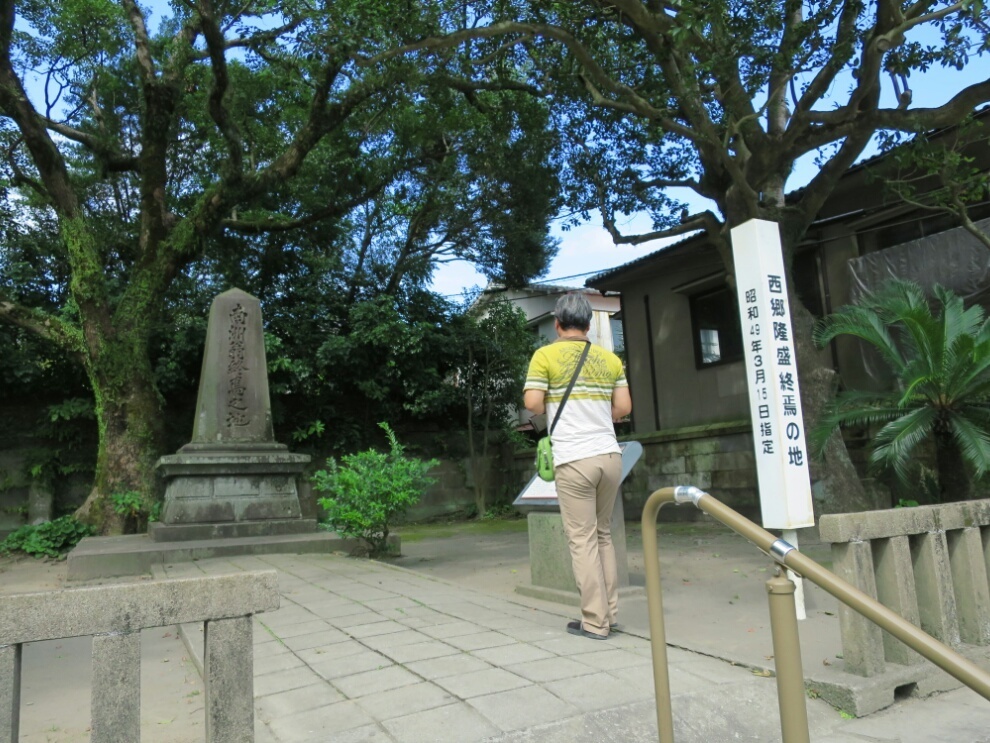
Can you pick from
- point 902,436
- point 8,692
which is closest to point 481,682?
point 8,692

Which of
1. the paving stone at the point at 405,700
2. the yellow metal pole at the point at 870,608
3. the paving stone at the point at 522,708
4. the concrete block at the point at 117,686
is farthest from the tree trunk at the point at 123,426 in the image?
the yellow metal pole at the point at 870,608

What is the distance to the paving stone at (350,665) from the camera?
3.61m

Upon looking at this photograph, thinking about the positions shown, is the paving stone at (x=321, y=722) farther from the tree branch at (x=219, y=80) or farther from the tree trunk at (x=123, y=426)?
the tree branch at (x=219, y=80)

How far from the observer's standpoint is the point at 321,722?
2971 mm

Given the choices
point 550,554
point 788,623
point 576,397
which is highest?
point 576,397

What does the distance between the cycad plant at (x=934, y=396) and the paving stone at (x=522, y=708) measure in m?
6.31

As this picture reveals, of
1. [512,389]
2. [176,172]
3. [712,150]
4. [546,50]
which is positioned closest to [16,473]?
[176,172]

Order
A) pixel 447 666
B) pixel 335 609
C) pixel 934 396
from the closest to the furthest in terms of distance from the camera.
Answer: pixel 447 666, pixel 335 609, pixel 934 396

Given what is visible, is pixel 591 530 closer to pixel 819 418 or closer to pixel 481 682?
pixel 481 682

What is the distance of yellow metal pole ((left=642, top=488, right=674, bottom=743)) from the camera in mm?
2604

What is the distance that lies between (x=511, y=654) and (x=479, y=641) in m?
0.33

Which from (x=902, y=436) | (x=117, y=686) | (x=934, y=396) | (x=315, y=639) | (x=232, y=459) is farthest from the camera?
(x=232, y=459)

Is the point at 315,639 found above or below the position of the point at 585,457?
below

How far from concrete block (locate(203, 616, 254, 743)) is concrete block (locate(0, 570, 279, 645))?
47mm
